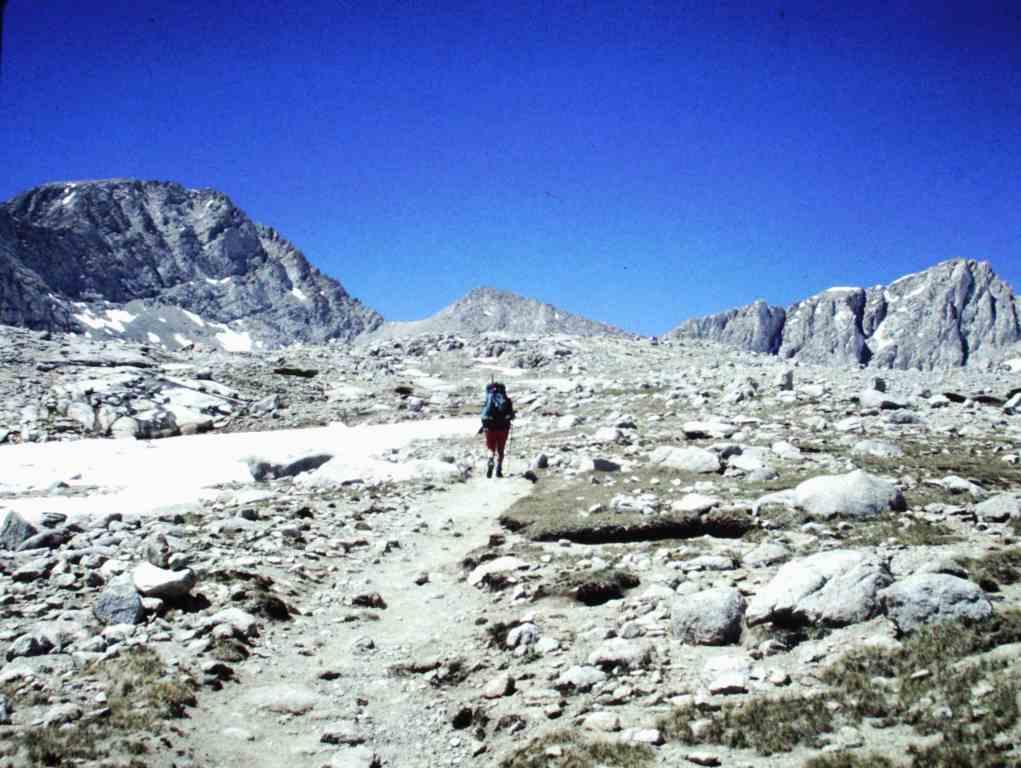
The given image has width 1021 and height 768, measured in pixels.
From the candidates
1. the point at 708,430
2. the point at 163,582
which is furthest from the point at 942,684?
the point at 708,430

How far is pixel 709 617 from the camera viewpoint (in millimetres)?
8242

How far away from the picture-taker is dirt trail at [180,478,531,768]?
23.0ft

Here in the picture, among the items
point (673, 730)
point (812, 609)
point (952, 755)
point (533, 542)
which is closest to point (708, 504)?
point (533, 542)

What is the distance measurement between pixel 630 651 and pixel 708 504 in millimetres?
5942

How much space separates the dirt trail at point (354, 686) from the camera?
276 inches

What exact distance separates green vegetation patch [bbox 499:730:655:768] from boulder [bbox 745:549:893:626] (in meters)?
2.78

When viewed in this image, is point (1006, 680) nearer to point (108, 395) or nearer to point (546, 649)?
point (546, 649)

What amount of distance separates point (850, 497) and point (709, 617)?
5564 mm

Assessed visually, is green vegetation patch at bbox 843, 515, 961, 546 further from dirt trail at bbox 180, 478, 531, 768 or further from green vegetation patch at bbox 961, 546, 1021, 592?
dirt trail at bbox 180, 478, 531, 768

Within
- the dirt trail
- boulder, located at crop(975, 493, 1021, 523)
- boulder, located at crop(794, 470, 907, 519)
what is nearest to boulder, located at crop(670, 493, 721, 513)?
boulder, located at crop(794, 470, 907, 519)

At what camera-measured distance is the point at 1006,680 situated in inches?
228

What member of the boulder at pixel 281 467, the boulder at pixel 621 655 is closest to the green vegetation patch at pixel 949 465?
the boulder at pixel 621 655

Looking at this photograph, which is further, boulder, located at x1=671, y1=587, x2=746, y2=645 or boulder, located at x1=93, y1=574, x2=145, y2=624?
boulder, located at x1=93, y1=574, x2=145, y2=624

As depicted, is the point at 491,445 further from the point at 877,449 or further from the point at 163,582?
the point at 163,582
